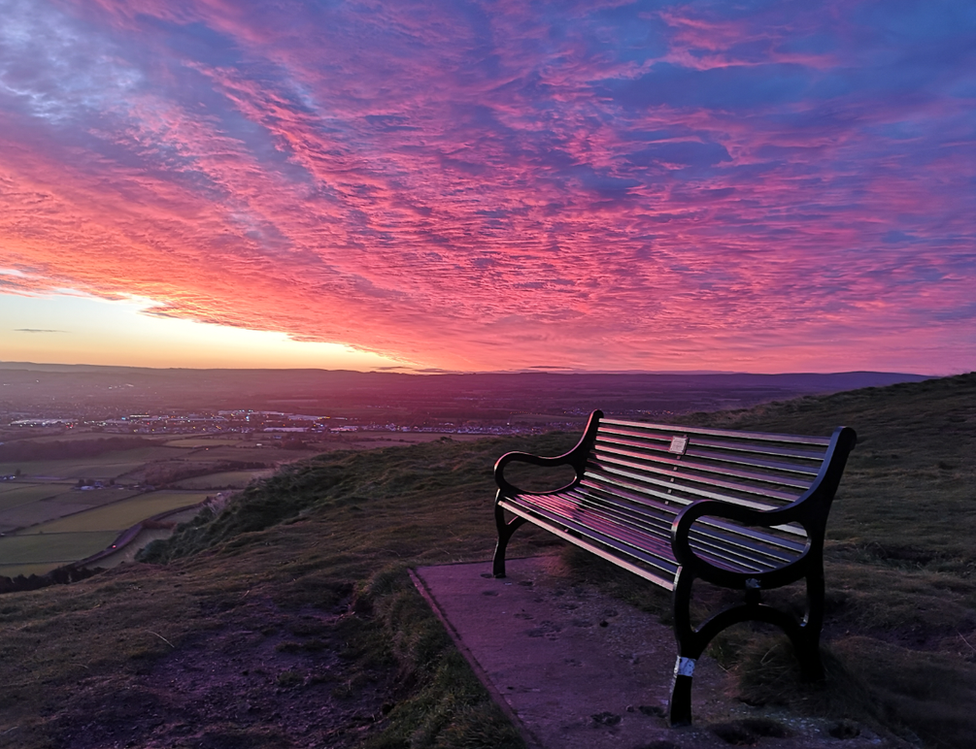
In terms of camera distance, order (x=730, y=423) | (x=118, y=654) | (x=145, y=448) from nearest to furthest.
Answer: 1. (x=118, y=654)
2. (x=730, y=423)
3. (x=145, y=448)

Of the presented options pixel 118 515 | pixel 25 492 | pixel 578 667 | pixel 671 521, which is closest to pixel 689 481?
pixel 671 521

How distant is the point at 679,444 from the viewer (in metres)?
4.34

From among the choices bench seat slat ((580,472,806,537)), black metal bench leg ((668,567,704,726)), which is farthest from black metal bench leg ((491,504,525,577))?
black metal bench leg ((668,567,704,726))

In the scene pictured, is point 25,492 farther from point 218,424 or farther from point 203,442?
point 218,424

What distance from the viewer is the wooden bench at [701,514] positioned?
Answer: 106 inches

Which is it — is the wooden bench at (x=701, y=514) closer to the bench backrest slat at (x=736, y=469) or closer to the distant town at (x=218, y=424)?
the bench backrest slat at (x=736, y=469)

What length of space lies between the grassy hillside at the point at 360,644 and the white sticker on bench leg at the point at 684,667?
1.35ft

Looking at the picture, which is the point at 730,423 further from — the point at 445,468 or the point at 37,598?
the point at 37,598

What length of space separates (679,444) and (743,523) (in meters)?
1.72

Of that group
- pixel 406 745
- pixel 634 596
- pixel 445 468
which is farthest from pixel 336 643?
pixel 445 468

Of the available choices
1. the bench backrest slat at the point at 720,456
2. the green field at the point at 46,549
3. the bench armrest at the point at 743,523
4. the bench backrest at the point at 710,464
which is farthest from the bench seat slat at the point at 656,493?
the green field at the point at 46,549

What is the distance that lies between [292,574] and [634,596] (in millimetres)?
3100

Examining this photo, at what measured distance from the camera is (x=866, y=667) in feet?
10.1

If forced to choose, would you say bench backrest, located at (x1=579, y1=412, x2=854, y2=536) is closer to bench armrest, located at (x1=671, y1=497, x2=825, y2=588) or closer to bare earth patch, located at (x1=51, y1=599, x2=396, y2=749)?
bench armrest, located at (x1=671, y1=497, x2=825, y2=588)
